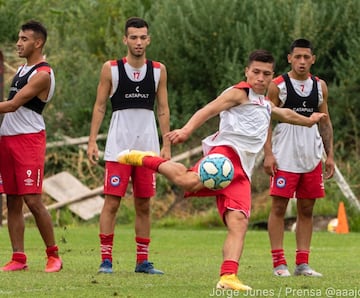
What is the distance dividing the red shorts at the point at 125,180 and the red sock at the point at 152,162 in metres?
1.45

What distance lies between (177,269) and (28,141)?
209 cm

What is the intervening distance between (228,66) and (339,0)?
2819mm

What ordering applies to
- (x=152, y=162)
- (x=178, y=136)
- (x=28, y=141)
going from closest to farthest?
(x=178, y=136) → (x=152, y=162) → (x=28, y=141)

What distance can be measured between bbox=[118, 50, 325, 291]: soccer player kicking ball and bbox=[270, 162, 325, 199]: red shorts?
1343mm

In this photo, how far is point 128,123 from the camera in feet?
38.5

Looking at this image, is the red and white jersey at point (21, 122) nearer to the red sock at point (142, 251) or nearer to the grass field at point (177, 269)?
the grass field at point (177, 269)

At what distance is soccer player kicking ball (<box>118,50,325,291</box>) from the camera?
9859mm

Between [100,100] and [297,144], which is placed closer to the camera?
[100,100]

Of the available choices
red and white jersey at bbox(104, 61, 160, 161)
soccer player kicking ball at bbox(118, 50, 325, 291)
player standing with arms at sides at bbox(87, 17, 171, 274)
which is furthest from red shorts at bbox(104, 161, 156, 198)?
soccer player kicking ball at bbox(118, 50, 325, 291)

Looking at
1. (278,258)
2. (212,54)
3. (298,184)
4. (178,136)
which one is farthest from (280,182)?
(212,54)

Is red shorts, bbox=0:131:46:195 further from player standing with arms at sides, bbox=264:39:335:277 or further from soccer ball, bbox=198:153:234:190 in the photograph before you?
soccer ball, bbox=198:153:234:190

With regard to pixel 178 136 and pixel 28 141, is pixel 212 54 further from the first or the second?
pixel 178 136

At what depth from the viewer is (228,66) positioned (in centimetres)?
2536

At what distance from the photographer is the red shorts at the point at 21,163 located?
11.7 meters
